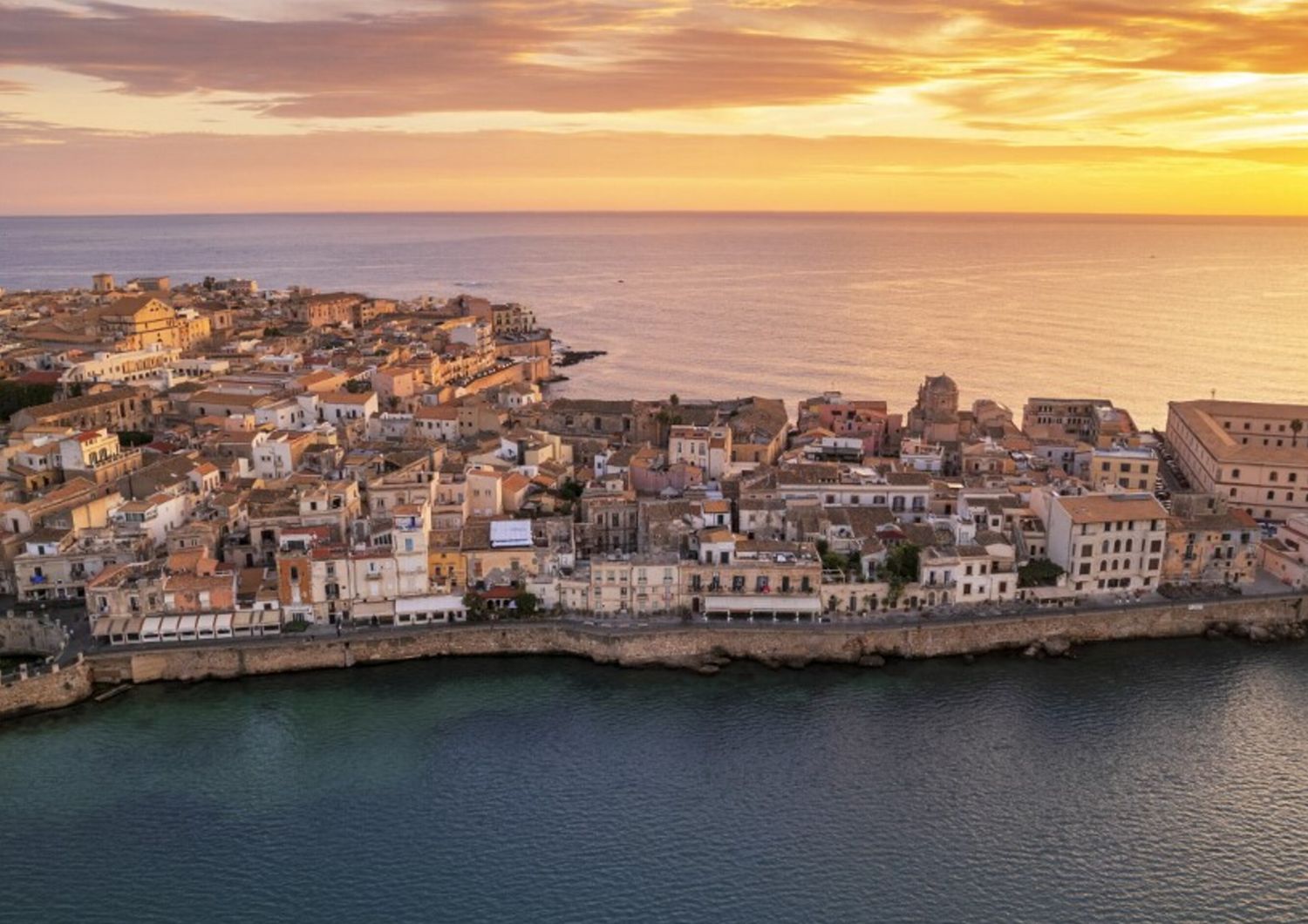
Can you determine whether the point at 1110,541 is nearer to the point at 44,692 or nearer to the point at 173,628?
the point at 173,628

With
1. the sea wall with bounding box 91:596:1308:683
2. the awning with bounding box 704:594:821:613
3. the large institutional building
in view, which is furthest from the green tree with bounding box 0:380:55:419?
the large institutional building

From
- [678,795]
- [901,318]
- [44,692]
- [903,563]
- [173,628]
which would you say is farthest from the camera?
[901,318]

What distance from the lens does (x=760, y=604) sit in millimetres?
34969

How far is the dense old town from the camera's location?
35.0 metres

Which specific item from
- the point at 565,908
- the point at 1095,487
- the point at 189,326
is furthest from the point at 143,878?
the point at 189,326

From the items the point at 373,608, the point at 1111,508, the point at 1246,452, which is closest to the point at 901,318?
the point at 1246,452

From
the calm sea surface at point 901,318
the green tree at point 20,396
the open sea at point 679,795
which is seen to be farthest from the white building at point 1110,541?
the green tree at point 20,396

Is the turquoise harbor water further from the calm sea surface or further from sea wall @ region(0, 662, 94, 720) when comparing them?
the calm sea surface

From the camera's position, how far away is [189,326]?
83312 mm

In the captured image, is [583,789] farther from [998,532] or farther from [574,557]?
[998,532]

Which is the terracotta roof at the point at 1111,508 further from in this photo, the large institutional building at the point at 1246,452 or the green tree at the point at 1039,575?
the large institutional building at the point at 1246,452

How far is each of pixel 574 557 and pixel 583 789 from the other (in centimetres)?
1152

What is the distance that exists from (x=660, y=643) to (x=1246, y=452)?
29.3 m

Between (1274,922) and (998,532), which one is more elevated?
(998,532)
